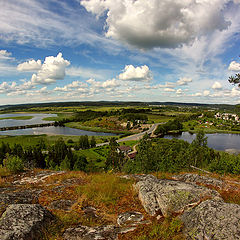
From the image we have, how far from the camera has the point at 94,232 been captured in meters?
4.79

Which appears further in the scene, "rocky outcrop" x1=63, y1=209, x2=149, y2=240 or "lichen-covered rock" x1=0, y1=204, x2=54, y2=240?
"rocky outcrop" x1=63, y1=209, x2=149, y2=240

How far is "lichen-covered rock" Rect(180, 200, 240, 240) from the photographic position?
4.01 meters

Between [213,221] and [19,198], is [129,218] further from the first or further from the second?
[19,198]

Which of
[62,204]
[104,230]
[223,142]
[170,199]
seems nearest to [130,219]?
[104,230]

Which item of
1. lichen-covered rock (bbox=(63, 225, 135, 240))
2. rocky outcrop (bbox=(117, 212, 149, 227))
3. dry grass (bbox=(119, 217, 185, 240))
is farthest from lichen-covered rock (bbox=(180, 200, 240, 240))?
lichen-covered rock (bbox=(63, 225, 135, 240))

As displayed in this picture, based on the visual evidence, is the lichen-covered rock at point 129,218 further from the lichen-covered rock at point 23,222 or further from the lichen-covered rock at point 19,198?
the lichen-covered rock at point 19,198

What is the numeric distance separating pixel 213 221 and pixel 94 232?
11.8ft

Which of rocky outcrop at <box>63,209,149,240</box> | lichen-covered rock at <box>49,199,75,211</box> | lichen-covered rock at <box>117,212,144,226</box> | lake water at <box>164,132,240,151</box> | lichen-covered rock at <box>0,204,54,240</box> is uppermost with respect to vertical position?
lichen-covered rock at <box>0,204,54,240</box>

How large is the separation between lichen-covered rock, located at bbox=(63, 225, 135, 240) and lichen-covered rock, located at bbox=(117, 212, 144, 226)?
1.14 ft

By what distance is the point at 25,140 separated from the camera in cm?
9162

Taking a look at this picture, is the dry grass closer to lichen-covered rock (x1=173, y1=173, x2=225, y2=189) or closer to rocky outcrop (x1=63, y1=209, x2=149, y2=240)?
rocky outcrop (x1=63, y1=209, x2=149, y2=240)

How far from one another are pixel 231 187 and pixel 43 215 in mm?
8929

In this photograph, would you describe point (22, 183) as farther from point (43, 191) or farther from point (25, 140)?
point (25, 140)

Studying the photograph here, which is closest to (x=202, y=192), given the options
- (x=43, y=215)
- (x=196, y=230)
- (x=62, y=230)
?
(x=196, y=230)
